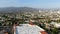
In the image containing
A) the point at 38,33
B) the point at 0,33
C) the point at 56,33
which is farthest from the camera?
the point at 0,33

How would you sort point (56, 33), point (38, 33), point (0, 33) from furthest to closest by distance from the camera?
point (0, 33), point (56, 33), point (38, 33)

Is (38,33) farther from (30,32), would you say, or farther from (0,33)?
(0,33)

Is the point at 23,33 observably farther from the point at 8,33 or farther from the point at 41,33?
the point at 8,33

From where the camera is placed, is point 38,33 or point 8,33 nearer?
point 38,33

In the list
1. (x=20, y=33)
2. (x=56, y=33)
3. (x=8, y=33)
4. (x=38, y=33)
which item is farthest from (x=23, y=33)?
(x=8, y=33)

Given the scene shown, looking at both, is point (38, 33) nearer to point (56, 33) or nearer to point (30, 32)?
point (30, 32)

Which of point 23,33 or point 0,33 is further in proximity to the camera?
point 0,33

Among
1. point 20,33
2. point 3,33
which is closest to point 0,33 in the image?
point 3,33
